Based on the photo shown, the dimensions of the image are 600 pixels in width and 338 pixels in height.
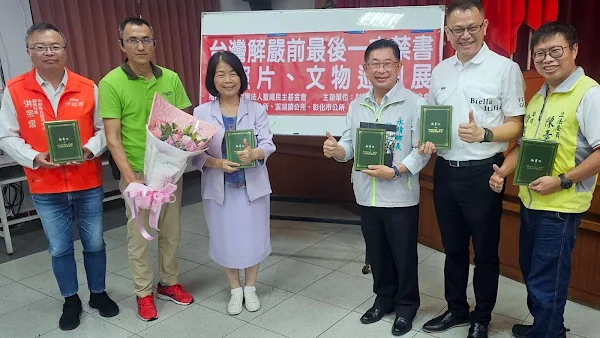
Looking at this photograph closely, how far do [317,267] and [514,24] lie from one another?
2.07 m

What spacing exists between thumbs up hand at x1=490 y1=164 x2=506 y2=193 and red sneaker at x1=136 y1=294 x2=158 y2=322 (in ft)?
5.73

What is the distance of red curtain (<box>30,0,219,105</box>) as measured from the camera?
4.13 meters

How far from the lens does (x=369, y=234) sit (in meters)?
2.19

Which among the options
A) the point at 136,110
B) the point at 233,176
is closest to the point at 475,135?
the point at 233,176

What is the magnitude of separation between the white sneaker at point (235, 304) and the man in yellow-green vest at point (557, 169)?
1.38m

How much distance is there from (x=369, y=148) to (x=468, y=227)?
1.76 feet

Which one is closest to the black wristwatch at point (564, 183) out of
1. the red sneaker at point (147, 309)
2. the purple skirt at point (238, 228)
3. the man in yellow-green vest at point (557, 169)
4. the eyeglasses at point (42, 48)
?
the man in yellow-green vest at point (557, 169)

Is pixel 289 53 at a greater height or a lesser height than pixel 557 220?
greater

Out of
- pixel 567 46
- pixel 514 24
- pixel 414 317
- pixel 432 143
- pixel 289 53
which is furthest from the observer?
pixel 514 24

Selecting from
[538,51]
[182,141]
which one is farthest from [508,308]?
[182,141]

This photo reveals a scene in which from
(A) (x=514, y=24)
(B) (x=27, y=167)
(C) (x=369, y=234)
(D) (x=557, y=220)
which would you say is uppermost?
(A) (x=514, y=24)

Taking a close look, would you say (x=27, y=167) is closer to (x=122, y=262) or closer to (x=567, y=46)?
(x=122, y=262)

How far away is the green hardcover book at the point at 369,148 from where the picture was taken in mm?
1954

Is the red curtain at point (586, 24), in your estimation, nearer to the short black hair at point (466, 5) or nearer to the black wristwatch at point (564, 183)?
the short black hair at point (466, 5)
